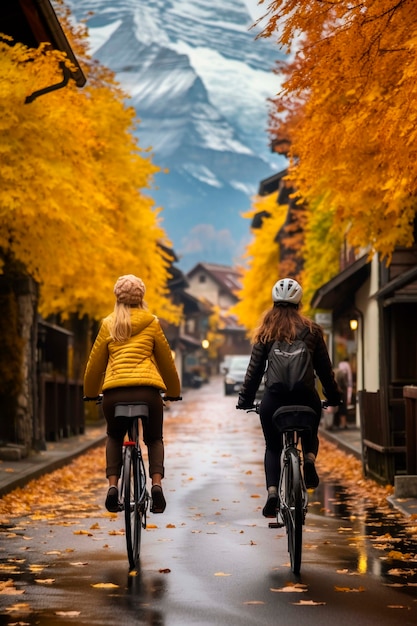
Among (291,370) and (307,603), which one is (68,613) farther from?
(291,370)

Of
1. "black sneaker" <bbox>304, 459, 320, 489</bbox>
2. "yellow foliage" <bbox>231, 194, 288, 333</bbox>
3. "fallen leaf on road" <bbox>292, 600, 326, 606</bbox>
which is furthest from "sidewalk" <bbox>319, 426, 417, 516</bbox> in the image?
"yellow foliage" <bbox>231, 194, 288, 333</bbox>

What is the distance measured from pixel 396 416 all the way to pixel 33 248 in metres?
6.51

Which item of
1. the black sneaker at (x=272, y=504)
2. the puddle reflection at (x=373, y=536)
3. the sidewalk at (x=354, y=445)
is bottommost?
the puddle reflection at (x=373, y=536)

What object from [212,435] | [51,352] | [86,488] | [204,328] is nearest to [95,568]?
[86,488]

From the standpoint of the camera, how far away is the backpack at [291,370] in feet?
30.4

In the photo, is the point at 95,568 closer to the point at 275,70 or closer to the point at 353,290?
the point at 353,290

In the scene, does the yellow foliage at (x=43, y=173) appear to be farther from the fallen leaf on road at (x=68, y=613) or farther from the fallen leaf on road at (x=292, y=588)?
the fallen leaf on road at (x=68, y=613)

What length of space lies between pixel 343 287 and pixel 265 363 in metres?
23.6

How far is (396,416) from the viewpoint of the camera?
17.0m

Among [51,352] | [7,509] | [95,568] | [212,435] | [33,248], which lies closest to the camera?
[95,568]

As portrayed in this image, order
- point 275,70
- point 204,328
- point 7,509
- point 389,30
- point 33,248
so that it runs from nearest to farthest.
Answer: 1. point 389,30
2. point 7,509
3. point 33,248
4. point 275,70
5. point 204,328

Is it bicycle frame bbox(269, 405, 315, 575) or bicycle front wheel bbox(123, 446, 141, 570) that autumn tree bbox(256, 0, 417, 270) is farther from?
bicycle front wheel bbox(123, 446, 141, 570)

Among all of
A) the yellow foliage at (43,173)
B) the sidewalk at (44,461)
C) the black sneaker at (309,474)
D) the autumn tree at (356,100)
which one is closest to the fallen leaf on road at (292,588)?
the black sneaker at (309,474)

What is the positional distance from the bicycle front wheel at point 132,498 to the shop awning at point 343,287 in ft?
65.6
